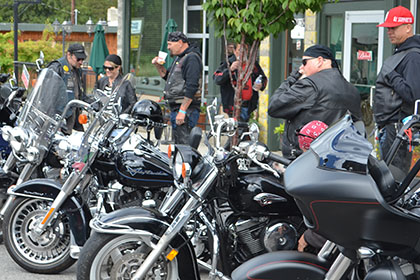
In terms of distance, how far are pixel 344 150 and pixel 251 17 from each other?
438cm

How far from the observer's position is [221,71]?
9672 mm

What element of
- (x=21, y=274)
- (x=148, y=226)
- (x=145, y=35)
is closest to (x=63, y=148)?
(x=21, y=274)

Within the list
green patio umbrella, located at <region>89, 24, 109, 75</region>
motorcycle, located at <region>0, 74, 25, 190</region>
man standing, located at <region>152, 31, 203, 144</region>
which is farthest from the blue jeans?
green patio umbrella, located at <region>89, 24, 109, 75</region>

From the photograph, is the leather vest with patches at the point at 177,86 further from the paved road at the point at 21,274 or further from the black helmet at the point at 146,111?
the paved road at the point at 21,274

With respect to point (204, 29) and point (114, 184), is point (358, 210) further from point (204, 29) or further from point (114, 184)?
point (204, 29)

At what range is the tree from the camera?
7152 mm

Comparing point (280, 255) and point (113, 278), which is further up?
point (280, 255)

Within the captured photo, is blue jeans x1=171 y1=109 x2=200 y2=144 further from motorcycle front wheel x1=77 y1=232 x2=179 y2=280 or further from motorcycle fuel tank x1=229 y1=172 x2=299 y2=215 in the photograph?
motorcycle front wheel x1=77 y1=232 x2=179 y2=280

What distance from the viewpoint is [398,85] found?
6027mm

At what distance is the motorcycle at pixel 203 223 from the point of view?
434cm

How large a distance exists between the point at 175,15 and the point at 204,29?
83 centimetres

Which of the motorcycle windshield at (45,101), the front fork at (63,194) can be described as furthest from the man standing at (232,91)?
the front fork at (63,194)

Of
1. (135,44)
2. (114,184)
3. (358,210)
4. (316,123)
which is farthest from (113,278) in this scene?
(135,44)

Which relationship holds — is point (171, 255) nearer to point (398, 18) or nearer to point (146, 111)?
point (146, 111)
